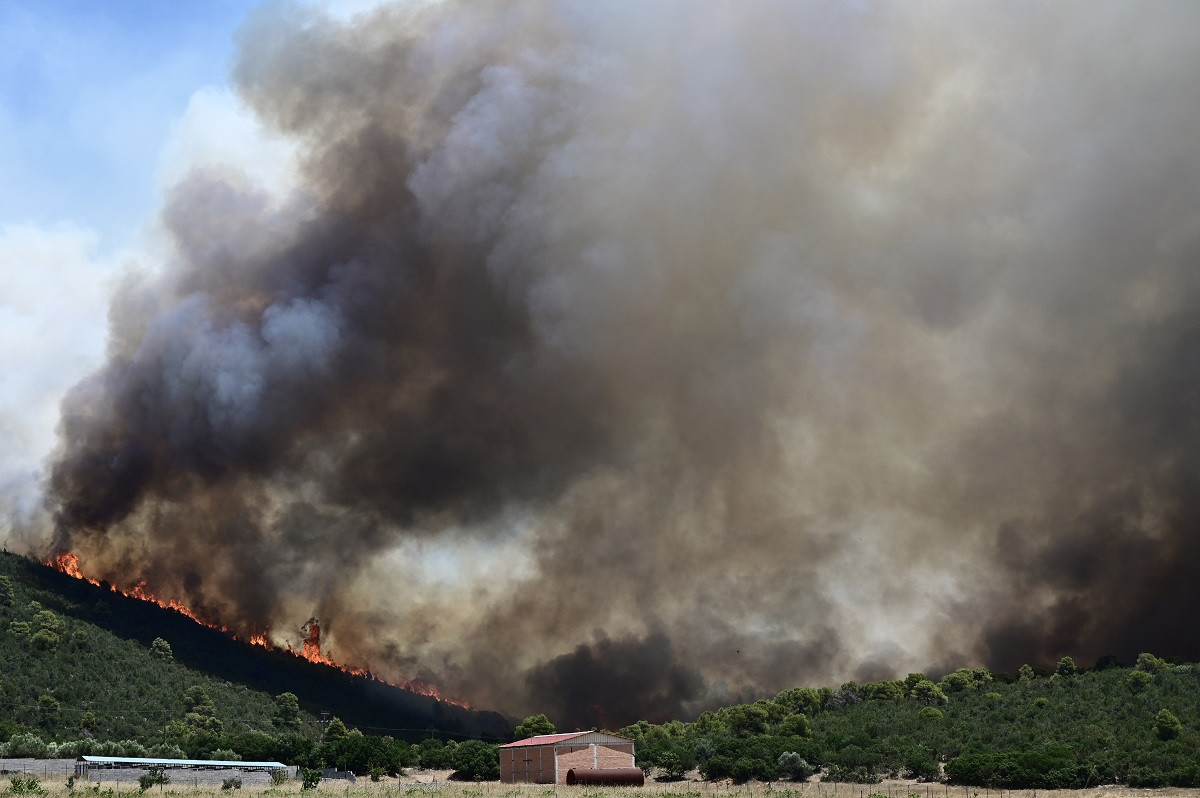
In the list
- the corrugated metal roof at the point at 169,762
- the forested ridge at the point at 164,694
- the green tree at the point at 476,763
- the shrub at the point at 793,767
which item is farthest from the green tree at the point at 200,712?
the shrub at the point at 793,767

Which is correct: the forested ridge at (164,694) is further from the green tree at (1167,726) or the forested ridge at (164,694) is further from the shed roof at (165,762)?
the green tree at (1167,726)

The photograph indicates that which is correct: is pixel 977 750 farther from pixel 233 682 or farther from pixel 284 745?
pixel 233 682

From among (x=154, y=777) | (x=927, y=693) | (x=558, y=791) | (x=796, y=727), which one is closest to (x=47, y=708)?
(x=154, y=777)

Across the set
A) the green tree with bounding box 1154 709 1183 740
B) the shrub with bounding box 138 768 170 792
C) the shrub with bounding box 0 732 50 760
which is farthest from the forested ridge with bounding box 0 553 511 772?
the green tree with bounding box 1154 709 1183 740

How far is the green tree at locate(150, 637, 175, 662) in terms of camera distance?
512ft

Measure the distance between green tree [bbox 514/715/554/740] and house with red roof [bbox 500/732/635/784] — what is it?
33229 mm

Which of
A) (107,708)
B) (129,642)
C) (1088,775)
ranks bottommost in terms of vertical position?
(1088,775)

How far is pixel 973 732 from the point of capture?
113250 millimetres

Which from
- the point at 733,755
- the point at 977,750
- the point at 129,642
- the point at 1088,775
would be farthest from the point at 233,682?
the point at 1088,775

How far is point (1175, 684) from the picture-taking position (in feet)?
378

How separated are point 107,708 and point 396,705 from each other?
212ft

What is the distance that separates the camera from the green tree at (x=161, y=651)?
156000mm

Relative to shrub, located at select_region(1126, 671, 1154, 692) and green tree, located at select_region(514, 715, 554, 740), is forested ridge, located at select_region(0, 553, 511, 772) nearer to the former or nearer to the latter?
green tree, located at select_region(514, 715, 554, 740)

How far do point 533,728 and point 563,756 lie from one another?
1536 inches
